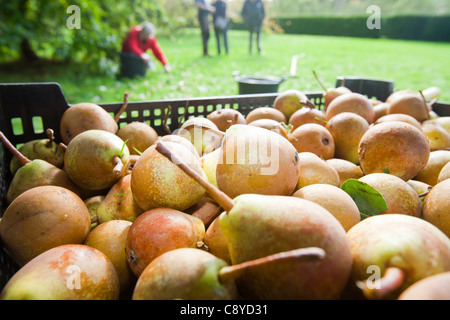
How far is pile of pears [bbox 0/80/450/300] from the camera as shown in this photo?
90 centimetres

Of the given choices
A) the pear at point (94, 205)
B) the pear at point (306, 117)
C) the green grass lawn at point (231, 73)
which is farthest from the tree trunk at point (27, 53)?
the pear at point (306, 117)

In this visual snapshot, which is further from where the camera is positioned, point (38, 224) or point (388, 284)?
point (38, 224)

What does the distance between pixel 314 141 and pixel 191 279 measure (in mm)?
1294

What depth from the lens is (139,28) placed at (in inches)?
313

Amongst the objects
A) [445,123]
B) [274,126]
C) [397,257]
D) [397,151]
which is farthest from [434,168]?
[397,257]

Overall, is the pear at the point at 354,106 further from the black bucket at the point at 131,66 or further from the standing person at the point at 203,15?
the standing person at the point at 203,15

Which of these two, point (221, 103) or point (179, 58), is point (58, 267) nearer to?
point (221, 103)

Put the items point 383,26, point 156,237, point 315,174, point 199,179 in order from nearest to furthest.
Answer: point 199,179 < point 156,237 < point 315,174 < point 383,26

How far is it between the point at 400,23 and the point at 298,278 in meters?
26.4

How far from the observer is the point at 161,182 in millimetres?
1466

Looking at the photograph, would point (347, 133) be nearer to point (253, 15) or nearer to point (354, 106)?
point (354, 106)

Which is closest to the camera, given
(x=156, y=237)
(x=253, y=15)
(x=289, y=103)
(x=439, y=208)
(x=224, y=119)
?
(x=156, y=237)

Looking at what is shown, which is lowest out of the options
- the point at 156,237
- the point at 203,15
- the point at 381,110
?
the point at 156,237
